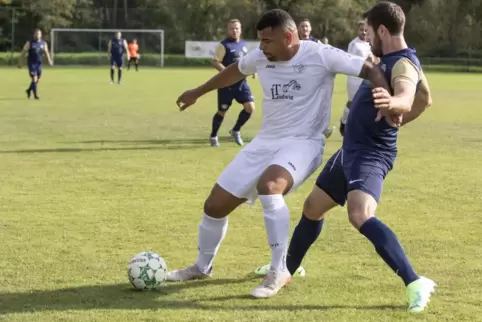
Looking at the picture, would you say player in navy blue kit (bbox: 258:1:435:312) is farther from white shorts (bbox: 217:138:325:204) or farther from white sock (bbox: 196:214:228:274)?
white sock (bbox: 196:214:228:274)

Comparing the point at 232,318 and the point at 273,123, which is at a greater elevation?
the point at 273,123

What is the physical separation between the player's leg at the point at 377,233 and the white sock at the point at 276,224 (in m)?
0.52

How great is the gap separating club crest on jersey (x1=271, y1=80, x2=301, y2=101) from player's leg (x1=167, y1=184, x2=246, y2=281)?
0.77m

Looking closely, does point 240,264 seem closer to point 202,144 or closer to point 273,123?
point 273,123

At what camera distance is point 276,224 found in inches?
219

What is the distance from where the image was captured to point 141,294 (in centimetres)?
566

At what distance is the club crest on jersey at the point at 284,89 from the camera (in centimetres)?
583

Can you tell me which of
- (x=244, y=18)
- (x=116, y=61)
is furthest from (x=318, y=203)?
(x=244, y=18)

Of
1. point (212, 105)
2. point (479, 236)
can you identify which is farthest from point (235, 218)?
point (212, 105)

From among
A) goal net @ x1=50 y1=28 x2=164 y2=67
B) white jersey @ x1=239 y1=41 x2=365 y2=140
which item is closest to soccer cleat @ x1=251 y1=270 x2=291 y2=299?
white jersey @ x1=239 y1=41 x2=365 y2=140

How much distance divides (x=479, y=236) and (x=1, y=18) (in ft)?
176

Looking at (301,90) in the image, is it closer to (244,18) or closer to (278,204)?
(278,204)

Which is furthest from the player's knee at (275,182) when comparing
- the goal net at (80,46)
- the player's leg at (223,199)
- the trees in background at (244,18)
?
the trees in background at (244,18)

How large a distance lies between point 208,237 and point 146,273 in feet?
1.81
